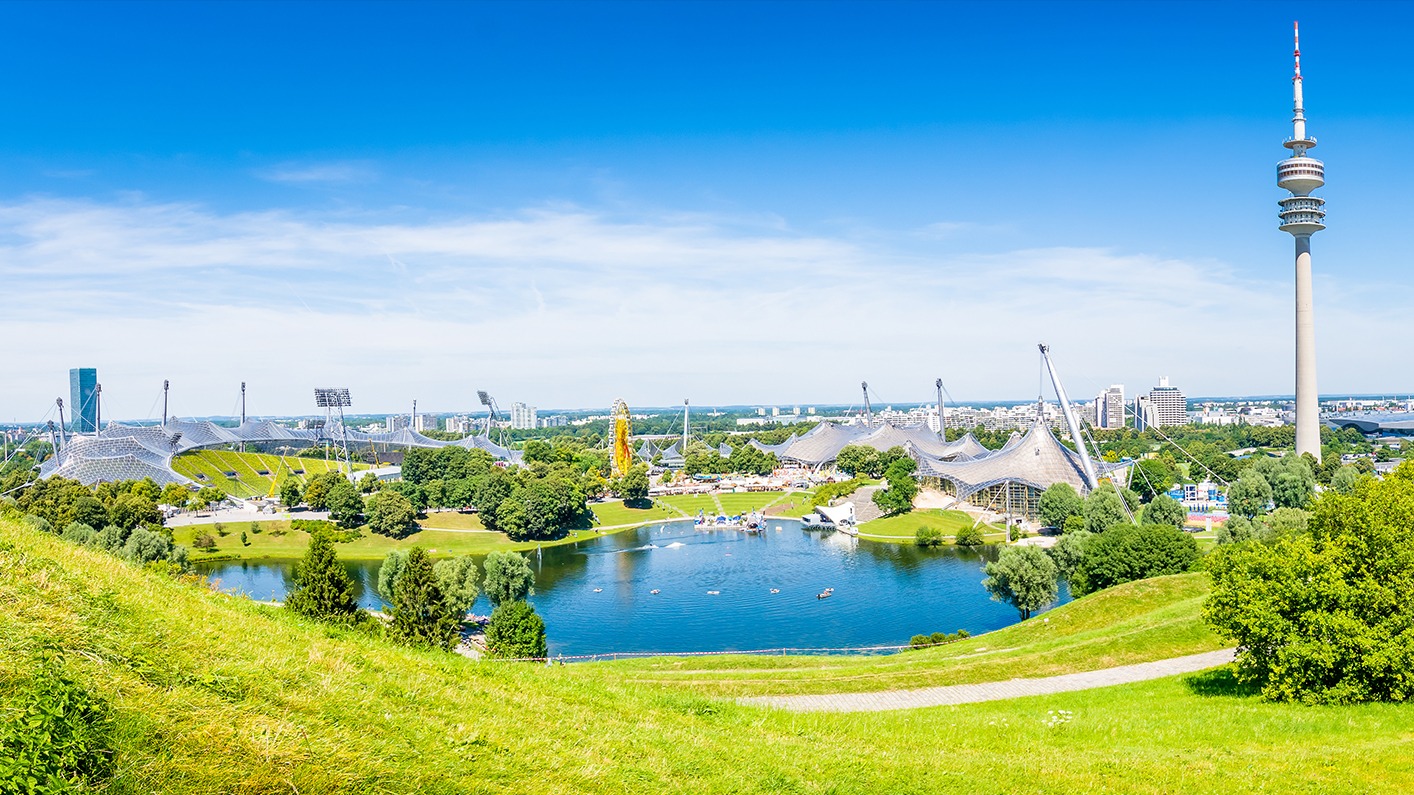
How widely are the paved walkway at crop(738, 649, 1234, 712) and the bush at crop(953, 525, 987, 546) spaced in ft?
120

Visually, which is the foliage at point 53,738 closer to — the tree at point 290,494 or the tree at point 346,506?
the tree at point 346,506

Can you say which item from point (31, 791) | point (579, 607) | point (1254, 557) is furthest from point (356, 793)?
point (579, 607)

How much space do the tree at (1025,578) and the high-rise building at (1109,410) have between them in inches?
6699

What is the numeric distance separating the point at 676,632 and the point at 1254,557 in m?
23.2

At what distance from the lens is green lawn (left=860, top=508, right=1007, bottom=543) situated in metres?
58.3

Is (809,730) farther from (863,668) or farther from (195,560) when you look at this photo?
(195,560)

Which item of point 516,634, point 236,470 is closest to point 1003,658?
point 516,634

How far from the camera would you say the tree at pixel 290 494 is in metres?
66.0

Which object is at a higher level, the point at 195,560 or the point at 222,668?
the point at 222,668

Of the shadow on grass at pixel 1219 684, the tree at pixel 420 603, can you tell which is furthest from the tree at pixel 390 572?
the shadow on grass at pixel 1219 684

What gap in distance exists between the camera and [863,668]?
64.8ft

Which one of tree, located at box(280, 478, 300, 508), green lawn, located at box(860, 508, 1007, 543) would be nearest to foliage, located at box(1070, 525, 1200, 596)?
green lawn, located at box(860, 508, 1007, 543)

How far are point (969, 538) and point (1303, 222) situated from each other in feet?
139

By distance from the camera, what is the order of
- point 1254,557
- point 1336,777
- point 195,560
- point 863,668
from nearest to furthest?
point 1336,777, point 1254,557, point 863,668, point 195,560
